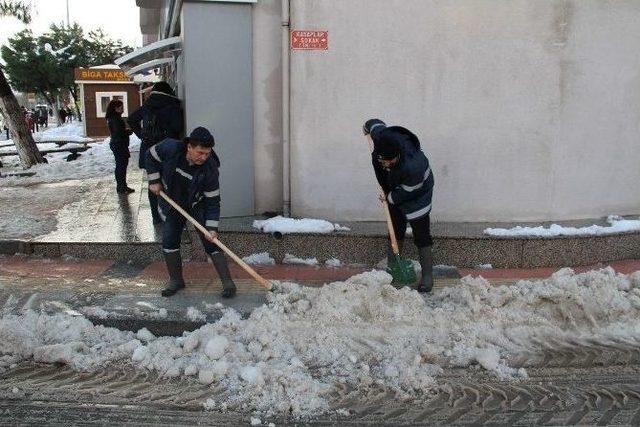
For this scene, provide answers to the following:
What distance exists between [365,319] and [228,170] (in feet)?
10.1

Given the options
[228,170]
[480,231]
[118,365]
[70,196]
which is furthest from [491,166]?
[70,196]

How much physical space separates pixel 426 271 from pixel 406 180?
3.01 ft

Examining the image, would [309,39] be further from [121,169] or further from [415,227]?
[121,169]

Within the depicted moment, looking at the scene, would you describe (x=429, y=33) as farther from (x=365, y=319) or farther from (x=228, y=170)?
(x=365, y=319)

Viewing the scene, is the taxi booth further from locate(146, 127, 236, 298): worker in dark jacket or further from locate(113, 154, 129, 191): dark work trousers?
locate(146, 127, 236, 298): worker in dark jacket

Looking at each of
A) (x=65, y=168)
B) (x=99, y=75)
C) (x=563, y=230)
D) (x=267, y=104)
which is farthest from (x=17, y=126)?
(x=99, y=75)

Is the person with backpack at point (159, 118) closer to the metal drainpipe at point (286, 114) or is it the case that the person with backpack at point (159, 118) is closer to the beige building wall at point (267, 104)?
the beige building wall at point (267, 104)

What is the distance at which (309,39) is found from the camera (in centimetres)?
703

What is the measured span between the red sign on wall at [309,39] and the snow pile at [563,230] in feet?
8.96

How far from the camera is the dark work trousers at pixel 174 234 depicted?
562 cm

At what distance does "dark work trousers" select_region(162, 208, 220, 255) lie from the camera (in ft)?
18.4

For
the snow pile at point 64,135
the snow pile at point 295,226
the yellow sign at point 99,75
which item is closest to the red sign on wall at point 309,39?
the snow pile at point 295,226

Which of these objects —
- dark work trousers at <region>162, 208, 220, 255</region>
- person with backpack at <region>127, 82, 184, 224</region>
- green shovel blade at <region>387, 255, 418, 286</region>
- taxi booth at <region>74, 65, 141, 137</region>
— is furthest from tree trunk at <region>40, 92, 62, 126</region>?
green shovel blade at <region>387, 255, 418, 286</region>

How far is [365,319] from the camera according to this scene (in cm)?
501
